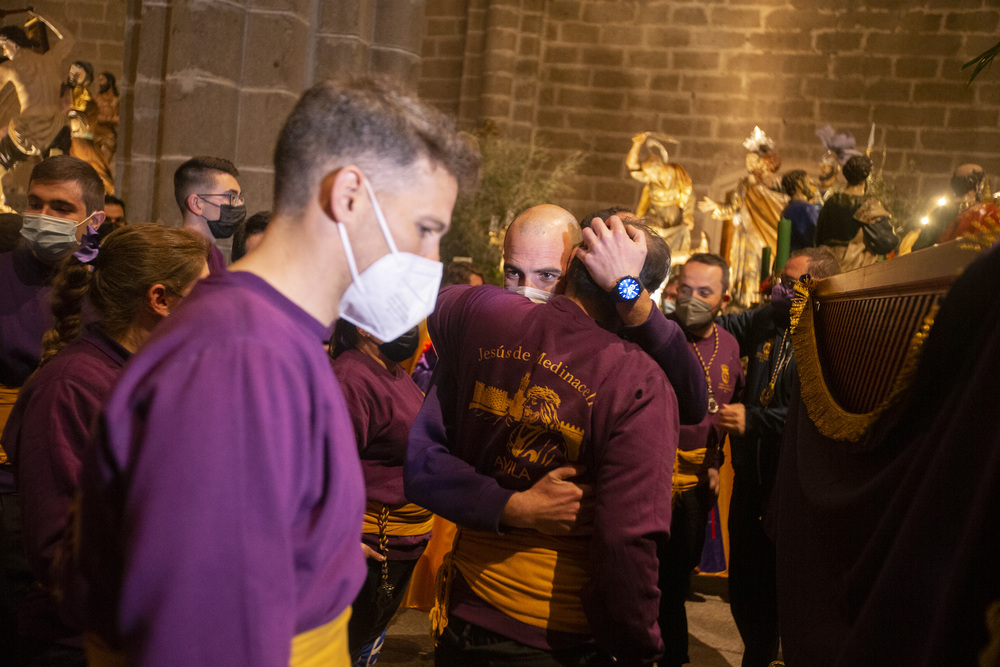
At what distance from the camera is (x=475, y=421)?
7.04 feet

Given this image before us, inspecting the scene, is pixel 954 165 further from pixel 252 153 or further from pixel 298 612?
pixel 298 612

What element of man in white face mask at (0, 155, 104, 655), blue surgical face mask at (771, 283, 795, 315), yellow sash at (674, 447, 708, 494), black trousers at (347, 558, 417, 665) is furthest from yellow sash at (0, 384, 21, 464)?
blue surgical face mask at (771, 283, 795, 315)

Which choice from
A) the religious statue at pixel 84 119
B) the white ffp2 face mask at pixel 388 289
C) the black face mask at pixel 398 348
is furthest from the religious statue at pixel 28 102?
the white ffp2 face mask at pixel 388 289

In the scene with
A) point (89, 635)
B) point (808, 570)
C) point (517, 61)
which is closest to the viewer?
point (89, 635)

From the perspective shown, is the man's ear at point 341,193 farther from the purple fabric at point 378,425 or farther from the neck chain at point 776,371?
the neck chain at point 776,371

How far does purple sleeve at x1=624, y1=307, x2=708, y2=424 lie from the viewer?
218cm

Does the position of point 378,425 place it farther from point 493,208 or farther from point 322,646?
point 493,208

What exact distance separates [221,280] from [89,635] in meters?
0.60

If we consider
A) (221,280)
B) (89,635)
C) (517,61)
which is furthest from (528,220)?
(517,61)

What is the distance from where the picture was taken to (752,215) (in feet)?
29.8

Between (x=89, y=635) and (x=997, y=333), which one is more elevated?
(x=997, y=333)

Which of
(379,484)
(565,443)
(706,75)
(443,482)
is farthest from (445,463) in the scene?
(706,75)

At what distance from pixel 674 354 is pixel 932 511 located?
3.73 feet

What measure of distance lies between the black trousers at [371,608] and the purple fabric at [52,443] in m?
1.10
